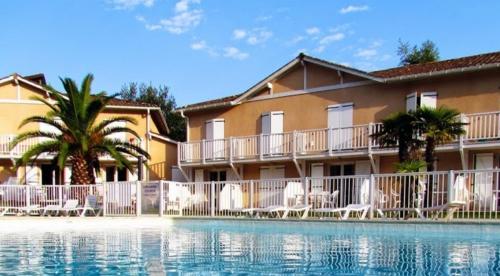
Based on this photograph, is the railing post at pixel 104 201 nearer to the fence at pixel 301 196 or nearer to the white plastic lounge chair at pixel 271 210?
the fence at pixel 301 196

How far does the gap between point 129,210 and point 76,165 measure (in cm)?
351

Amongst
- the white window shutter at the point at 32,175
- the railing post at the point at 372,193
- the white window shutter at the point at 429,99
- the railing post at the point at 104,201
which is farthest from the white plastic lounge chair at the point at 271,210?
the white window shutter at the point at 32,175

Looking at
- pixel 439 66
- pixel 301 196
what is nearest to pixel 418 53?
pixel 439 66

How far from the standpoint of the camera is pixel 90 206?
1809 cm

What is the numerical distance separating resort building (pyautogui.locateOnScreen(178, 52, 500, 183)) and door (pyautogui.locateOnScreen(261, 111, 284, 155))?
5 cm

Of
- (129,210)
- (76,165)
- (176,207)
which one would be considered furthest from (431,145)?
(76,165)

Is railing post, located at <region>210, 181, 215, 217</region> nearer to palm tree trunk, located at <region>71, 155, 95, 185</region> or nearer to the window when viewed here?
palm tree trunk, located at <region>71, 155, 95, 185</region>

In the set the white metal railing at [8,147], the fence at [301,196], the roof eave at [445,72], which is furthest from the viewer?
the white metal railing at [8,147]

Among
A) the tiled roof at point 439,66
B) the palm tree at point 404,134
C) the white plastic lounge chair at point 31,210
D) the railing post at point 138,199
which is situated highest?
the tiled roof at point 439,66

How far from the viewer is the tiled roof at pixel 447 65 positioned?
18.2 m

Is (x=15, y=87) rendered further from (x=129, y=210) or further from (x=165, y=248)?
(x=165, y=248)

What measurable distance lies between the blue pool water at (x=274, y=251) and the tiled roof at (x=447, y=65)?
9037 mm

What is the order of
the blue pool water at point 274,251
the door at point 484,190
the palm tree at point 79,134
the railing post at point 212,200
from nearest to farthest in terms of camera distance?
the blue pool water at point 274,251, the door at point 484,190, the railing post at point 212,200, the palm tree at point 79,134

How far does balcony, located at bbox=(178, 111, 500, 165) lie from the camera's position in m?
17.1
